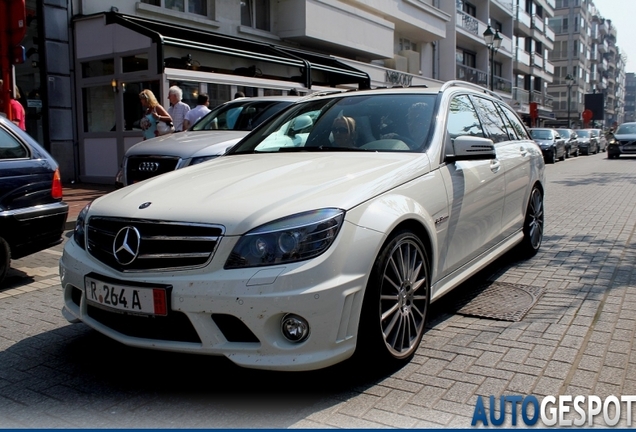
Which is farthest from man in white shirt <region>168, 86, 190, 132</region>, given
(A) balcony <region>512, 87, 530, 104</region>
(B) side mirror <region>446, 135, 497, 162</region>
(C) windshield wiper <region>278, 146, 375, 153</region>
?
(A) balcony <region>512, 87, 530, 104</region>

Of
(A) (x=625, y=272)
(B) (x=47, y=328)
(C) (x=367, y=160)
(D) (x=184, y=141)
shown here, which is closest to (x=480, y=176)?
(C) (x=367, y=160)

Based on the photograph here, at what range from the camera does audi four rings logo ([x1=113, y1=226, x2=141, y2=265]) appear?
3117 millimetres

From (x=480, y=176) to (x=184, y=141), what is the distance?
471cm

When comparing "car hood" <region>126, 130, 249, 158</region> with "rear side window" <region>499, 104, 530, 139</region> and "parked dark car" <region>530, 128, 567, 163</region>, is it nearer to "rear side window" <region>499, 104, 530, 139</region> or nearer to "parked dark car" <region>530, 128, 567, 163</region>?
"rear side window" <region>499, 104, 530, 139</region>

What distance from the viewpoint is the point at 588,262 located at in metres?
6.15

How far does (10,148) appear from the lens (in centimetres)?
546

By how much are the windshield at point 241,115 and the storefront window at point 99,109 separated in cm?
535

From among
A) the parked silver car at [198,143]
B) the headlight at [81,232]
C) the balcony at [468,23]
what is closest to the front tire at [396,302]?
the headlight at [81,232]

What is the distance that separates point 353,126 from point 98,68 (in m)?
11.0

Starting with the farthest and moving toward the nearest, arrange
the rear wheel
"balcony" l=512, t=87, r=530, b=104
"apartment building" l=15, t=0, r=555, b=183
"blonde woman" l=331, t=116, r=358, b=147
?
"balcony" l=512, t=87, r=530, b=104 → "apartment building" l=15, t=0, r=555, b=183 → the rear wheel → "blonde woman" l=331, t=116, r=358, b=147

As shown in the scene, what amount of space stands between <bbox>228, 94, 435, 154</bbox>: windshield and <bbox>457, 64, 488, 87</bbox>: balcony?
30.9m

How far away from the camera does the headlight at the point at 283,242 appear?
291 cm

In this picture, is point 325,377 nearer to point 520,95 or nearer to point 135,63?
point 135,63

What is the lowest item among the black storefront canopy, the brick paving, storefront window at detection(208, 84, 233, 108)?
the brick paving
